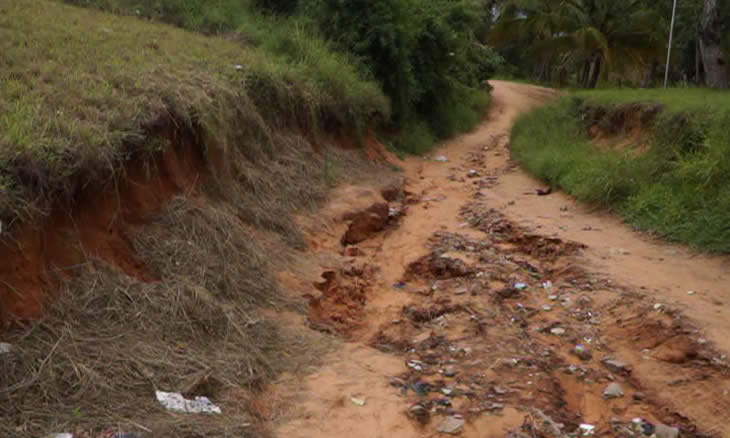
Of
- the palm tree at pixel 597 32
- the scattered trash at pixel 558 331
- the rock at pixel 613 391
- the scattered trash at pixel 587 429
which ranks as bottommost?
the scattered trash at pixel 587 429

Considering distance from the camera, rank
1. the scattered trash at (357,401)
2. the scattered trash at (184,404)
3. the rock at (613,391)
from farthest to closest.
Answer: the rock at (613,391), the scattered trash at (357,401), the scattered trash at (184,404)

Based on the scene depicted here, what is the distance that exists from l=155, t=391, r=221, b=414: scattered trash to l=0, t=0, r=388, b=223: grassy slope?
1320 millimetres

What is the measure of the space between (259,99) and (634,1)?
15.3 m

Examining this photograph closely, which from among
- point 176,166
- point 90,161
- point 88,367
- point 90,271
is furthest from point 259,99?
point 88,367

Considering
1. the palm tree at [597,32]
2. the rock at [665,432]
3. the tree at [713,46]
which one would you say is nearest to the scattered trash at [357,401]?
the rock at [665,432]

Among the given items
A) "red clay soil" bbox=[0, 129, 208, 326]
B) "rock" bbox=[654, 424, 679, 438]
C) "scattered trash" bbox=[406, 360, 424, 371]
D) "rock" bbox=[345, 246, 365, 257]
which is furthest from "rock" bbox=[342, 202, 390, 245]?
"rock" bbox=[654, 424, 679, 438]

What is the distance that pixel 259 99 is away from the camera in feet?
25.6

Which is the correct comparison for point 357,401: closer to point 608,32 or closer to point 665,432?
point 665,432

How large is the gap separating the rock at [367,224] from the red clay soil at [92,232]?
7.00 ft

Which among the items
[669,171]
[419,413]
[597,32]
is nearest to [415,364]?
[419,413]

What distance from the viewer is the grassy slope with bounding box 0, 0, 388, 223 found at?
12.8 ft

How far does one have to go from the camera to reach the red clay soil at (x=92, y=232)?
11.2 ft

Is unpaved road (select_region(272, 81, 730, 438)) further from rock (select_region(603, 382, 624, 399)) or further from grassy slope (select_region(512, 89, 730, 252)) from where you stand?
grassy slope (select_region(512, 89, 730, 252))

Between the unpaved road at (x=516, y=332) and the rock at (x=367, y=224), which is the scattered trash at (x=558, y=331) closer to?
the unpaved road at (x=516, y=332)
